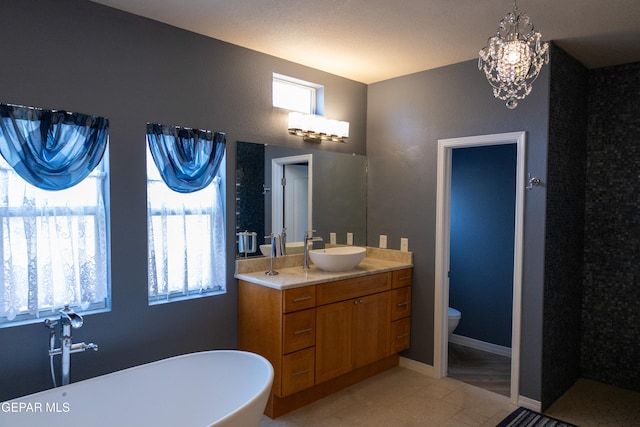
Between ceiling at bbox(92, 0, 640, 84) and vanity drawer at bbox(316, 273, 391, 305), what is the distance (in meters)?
1.77

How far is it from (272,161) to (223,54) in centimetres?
86

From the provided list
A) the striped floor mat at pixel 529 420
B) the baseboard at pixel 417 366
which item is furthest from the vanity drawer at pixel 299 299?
the striped floor mat at pixel 529 420

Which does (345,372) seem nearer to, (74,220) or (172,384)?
(172,384)

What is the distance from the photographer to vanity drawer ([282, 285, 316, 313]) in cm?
286

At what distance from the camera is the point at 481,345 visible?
14.5ft

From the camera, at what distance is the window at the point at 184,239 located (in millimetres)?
2795

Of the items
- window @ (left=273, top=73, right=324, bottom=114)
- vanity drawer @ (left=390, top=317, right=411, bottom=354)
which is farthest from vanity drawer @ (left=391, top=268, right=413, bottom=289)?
→ window @ (left=273, top=73, right=324, bottom=114)

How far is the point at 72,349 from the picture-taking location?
231cm

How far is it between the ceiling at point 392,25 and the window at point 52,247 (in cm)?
116

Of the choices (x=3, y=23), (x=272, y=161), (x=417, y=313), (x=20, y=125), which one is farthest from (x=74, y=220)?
(x=417, y=313)

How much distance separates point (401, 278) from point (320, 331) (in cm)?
102

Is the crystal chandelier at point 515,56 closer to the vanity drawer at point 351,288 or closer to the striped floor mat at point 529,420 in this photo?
the vanity drawer at point 351,288

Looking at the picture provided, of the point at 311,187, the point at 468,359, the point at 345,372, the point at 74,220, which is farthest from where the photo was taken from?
the point at 468,359

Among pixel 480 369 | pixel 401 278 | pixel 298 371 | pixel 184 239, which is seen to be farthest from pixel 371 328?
pixel 184 239
